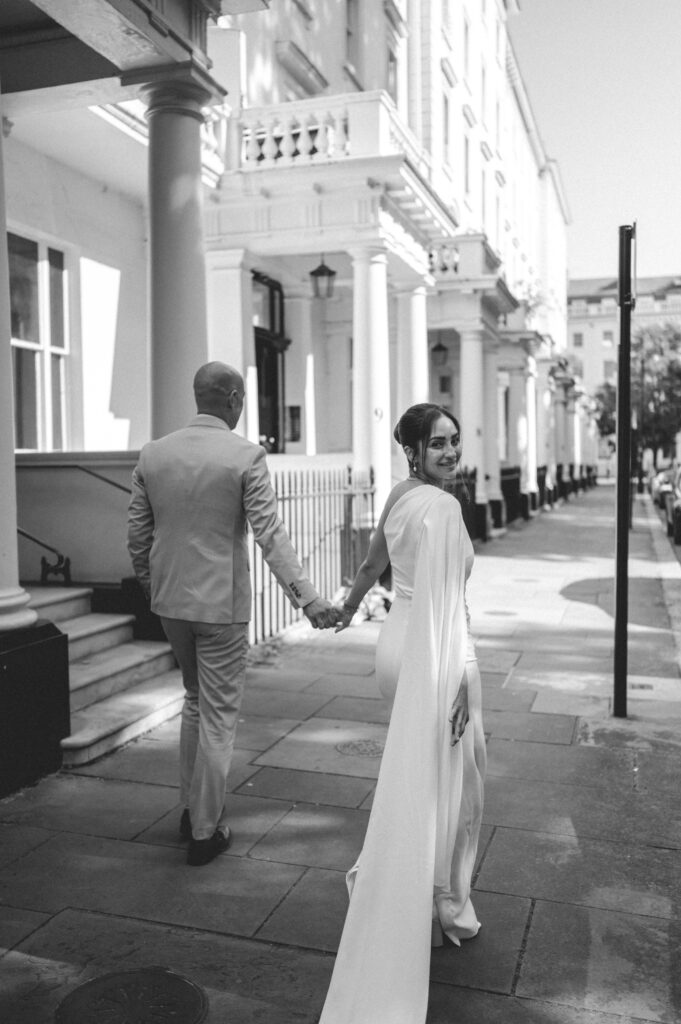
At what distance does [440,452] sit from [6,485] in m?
2.77

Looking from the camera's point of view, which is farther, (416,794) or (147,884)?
(147,884)

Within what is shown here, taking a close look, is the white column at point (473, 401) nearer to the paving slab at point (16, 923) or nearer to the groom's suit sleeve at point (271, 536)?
the groom's suit sleeve at point (271, 536)

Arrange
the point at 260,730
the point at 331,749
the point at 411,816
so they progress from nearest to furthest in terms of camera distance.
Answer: the point at 411,816 < the point at 331,749 < the point at 260,730

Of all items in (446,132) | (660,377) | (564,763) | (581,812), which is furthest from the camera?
(660,377)

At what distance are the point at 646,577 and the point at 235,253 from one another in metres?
7.56

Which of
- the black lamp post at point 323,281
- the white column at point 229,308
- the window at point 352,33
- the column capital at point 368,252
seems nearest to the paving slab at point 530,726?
the white column at point 229,308

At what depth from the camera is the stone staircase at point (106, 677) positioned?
561cm

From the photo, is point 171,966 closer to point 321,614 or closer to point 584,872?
point 321,614

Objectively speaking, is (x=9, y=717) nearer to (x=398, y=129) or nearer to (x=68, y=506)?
(x=68, y=506)

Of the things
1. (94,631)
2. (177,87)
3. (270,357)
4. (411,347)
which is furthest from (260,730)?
(270,357)

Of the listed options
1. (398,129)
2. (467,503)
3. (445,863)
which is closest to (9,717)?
(445,863)

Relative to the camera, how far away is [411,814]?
9.79 feet

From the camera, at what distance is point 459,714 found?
10.5ft

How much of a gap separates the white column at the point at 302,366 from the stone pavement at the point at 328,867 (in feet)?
34.4
